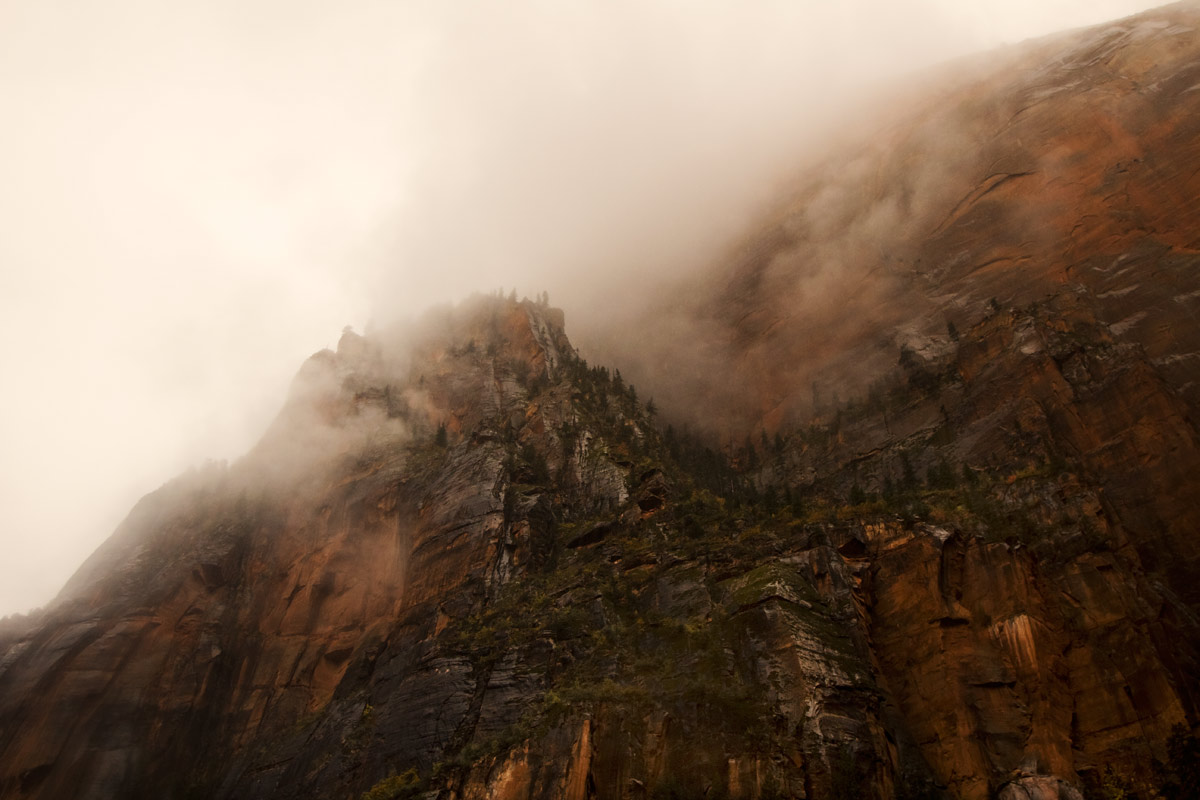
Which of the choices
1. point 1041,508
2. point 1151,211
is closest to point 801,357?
point 1151,211

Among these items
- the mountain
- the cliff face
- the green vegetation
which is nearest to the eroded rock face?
the mountain

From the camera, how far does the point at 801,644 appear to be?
1598 inches

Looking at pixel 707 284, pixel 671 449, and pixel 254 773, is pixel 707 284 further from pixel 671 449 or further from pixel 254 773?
pixel 254 773

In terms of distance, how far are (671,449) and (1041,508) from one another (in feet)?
121

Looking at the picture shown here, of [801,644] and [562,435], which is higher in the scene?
[562,435]

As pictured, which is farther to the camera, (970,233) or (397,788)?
(970,233)

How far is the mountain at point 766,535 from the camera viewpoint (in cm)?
3897

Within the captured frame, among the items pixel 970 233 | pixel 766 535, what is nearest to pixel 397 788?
pixel 766 535

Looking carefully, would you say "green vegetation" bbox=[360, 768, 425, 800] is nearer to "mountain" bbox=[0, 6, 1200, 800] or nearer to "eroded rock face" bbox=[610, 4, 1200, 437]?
"mountain" bbox=[0, 6, 1200, 800]

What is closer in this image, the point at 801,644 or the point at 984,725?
the point at 984,725

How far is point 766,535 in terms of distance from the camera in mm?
52219

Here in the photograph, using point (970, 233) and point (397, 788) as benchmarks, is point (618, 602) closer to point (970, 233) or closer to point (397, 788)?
point (397, 788)

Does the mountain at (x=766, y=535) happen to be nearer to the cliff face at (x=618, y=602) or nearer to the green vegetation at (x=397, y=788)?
the cliff face at (x=618, y=602)

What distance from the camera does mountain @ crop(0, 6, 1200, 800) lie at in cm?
3897
